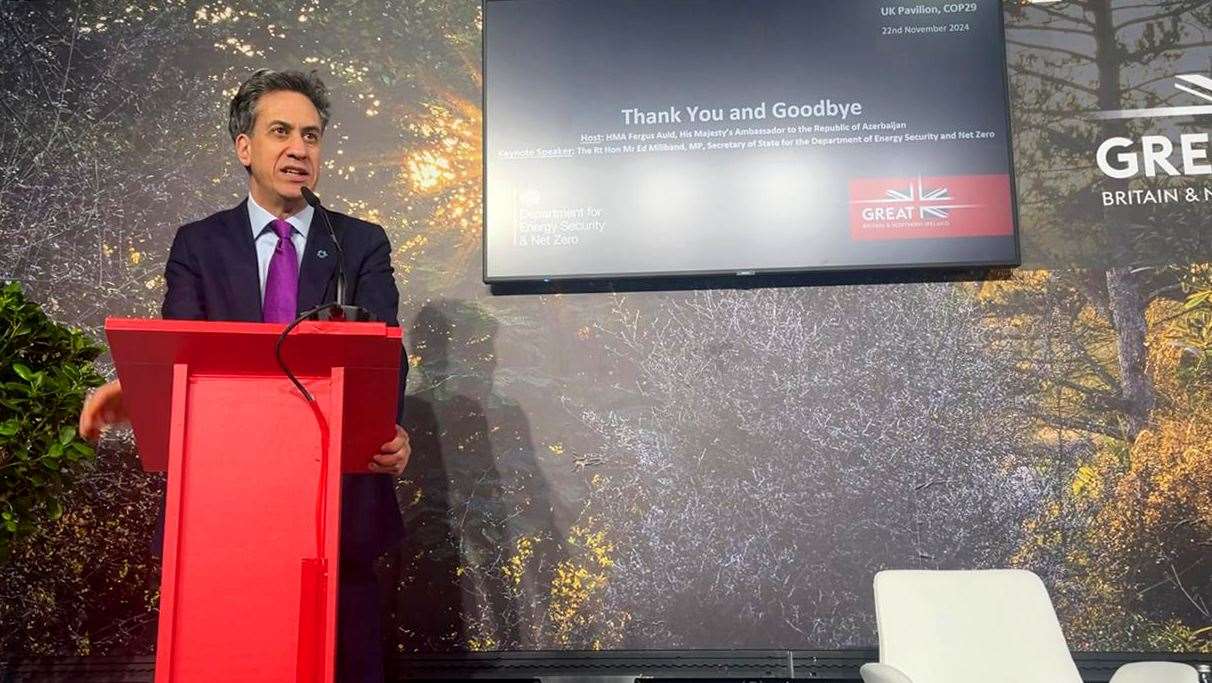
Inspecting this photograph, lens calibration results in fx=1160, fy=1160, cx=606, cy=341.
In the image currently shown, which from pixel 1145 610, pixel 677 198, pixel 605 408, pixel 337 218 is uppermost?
pixel 677 198

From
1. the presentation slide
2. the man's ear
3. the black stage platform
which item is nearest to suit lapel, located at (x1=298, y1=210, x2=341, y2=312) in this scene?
the man's ear

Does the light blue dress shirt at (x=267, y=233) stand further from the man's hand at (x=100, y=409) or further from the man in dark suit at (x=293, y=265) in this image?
the man's hand at (x=100, y=409)

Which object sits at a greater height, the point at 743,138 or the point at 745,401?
the point at 743,138

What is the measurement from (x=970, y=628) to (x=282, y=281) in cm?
213

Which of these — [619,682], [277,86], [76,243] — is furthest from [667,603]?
[76,243]

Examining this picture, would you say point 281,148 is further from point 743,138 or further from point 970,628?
point 970,628

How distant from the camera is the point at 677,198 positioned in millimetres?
4125

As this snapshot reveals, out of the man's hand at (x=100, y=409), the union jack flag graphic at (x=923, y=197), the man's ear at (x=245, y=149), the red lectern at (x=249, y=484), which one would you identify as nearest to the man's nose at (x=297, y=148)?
the man's ear at (x=245, y=149)

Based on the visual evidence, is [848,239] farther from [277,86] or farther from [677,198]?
[277,86]

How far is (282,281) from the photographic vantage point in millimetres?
2832

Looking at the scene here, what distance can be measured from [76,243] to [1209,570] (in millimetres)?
4164

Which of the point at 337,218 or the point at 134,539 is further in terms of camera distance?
the point at 134,539

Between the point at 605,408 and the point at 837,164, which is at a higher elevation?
the point at 837,164

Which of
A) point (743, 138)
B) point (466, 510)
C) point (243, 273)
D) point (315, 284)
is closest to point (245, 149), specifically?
point (243, 273)
